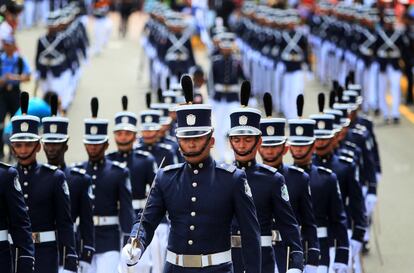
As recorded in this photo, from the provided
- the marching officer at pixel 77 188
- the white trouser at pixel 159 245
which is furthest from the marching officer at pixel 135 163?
the marching officer at pixel 77 188

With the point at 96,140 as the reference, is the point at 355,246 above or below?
below

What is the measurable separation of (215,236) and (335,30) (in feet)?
67.6

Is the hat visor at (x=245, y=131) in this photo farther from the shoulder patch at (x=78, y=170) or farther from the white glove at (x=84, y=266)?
the white glove at (x=84, y=266)

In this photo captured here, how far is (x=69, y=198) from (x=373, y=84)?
49.4 ft

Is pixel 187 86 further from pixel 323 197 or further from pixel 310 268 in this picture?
pixel 323 197

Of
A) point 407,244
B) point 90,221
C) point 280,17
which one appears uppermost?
point 280,17

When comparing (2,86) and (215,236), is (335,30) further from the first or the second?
(215,236)

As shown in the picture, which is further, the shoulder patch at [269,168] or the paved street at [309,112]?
the paved street at [309,112]

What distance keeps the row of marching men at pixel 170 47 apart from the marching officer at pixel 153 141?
26.0 ft

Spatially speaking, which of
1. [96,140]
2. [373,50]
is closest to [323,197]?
[96,140]

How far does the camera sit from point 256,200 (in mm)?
9102

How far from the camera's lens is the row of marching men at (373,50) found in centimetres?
2362

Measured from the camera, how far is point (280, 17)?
24328mm

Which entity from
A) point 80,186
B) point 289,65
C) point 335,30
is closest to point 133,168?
point 80,186
